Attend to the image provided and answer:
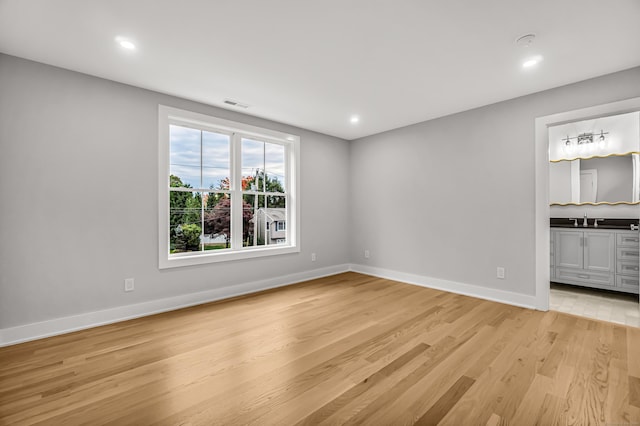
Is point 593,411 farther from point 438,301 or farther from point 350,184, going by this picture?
point 350,184

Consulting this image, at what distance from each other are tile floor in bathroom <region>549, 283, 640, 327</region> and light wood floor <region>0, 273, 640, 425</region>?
344 mm

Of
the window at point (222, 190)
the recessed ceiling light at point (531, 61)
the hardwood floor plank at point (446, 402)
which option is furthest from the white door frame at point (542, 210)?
the window at point (222, 190)

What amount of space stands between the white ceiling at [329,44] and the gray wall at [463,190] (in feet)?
0.88

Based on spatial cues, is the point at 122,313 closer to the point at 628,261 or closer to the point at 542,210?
the point at 542,210

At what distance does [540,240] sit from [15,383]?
489 centimetres

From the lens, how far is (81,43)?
240 cm

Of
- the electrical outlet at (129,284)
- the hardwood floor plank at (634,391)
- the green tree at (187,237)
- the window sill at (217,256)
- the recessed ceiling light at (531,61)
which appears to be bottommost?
the hardwood floor plank at (634,391)

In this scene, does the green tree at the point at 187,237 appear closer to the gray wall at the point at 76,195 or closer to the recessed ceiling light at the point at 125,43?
the gray wall at the point at 76,195

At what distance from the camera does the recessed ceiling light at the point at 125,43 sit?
7.69 feet

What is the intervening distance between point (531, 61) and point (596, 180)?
3.17 m

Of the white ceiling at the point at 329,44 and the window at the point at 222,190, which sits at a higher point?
the white ceiling at the point at 329,44

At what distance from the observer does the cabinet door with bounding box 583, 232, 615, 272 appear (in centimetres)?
Answer: 403

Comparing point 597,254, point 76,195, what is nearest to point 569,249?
point 597,254

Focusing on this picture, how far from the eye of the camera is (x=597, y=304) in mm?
3660
